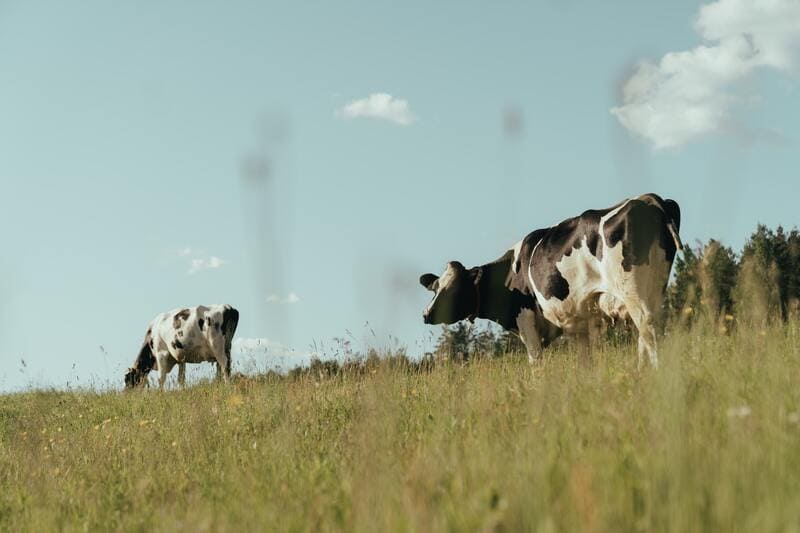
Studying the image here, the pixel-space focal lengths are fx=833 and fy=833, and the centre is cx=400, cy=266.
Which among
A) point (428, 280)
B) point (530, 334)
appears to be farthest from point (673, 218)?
point (428, 280)

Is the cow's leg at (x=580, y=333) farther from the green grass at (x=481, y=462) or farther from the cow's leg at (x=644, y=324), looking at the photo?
the green grass at (x=481, y=462)

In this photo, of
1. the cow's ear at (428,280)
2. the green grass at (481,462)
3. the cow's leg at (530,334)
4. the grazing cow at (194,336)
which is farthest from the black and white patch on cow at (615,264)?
the grazing cow at (194,336)

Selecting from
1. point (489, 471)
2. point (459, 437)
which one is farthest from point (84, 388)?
point (489, 471)

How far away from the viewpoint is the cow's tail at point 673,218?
10.3 meters

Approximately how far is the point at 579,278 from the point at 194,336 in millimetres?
14456

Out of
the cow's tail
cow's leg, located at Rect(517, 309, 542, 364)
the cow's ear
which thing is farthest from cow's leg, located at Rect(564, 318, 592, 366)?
the cow's ear

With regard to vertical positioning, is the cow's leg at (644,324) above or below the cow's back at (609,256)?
below

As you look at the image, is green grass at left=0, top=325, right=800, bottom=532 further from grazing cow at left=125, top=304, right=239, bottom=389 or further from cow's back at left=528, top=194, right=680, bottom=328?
grazing cow at left=125, top=304, right=239, bottom=389

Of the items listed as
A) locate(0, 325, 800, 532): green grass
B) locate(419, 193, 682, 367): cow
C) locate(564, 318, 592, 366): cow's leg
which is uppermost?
locate(419, 193, 682, 367): cow

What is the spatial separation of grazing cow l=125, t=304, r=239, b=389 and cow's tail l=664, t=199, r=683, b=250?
14.7 metres

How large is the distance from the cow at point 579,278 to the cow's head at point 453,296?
0.02 meters

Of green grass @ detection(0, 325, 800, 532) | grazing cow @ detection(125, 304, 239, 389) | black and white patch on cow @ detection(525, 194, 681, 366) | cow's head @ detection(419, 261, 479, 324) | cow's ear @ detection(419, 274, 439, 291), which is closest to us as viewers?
green grass @ detection(0, 325, 800, 532)

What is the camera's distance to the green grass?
335cm

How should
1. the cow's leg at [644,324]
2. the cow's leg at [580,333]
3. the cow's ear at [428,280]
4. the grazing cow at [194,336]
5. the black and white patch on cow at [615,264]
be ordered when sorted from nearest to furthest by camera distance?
the cow's leg at [644,324] < the black and white patch on cow at [615,264] < the cow's leg at [580,333] < the cow's ear at [428,280] < the grazing cow at [194,336]
